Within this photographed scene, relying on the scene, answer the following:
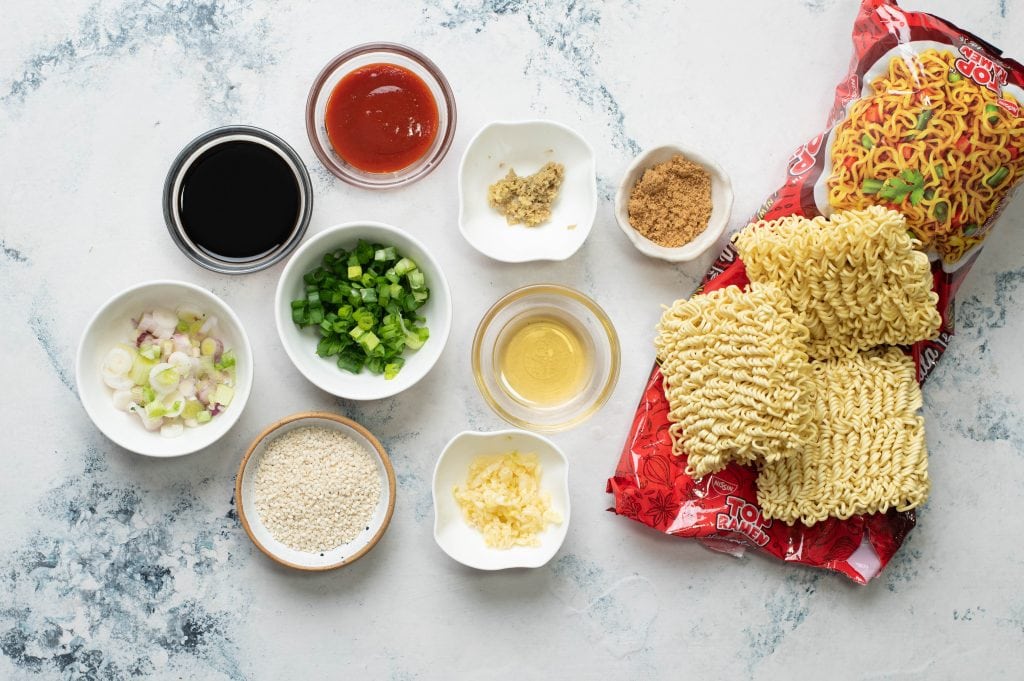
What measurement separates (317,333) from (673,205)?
106cm

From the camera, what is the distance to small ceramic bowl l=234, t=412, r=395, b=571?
6.65ft

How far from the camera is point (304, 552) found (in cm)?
208

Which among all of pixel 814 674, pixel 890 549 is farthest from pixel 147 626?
pixel 890 549

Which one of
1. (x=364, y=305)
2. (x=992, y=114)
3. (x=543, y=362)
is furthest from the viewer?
(x=543, y=362)

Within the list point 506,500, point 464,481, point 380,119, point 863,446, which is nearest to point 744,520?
point 863,446

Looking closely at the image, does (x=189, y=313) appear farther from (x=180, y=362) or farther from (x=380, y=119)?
(x=380, y=119)

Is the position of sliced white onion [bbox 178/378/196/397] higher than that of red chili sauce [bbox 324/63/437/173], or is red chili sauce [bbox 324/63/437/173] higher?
red chili sauce [bbox 324/63/437/173]

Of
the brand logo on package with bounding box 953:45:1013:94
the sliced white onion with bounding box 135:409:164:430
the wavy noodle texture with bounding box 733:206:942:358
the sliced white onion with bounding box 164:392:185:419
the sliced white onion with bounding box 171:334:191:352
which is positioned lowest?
the sliced white onion with bounding box 135:409:164:430

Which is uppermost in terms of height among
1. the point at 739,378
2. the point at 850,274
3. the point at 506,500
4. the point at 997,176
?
the point at 997,176

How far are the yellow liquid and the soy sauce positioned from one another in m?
0.71

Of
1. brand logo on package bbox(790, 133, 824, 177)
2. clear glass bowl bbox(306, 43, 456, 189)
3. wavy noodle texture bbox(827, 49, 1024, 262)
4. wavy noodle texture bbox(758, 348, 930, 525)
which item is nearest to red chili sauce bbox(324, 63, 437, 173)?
clear glass bowl bbox(306, 43, 456, 189)

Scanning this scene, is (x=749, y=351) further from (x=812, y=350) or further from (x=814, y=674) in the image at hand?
(x=814, y=674)

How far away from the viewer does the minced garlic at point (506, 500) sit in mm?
2090

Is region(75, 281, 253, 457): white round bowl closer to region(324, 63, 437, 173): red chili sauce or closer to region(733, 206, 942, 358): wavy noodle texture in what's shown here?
region(324, 63, 437, 173): red chili sauce
